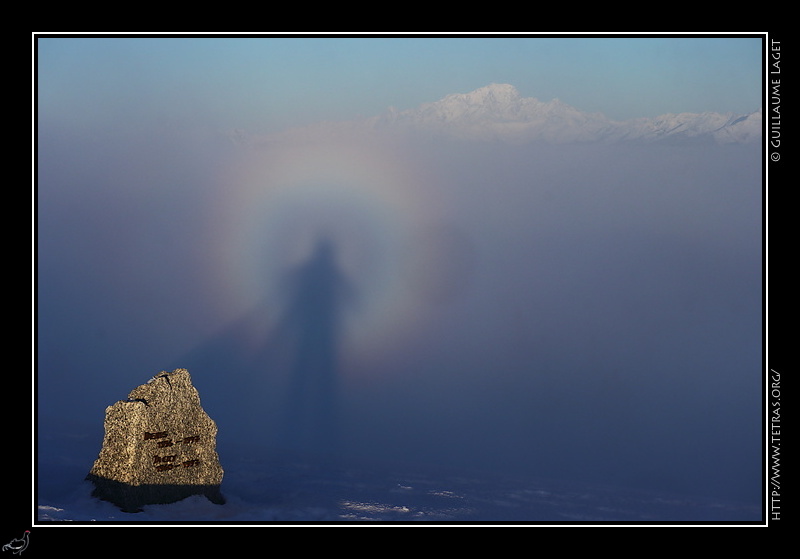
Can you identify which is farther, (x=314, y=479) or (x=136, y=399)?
(x=314, y=479)
